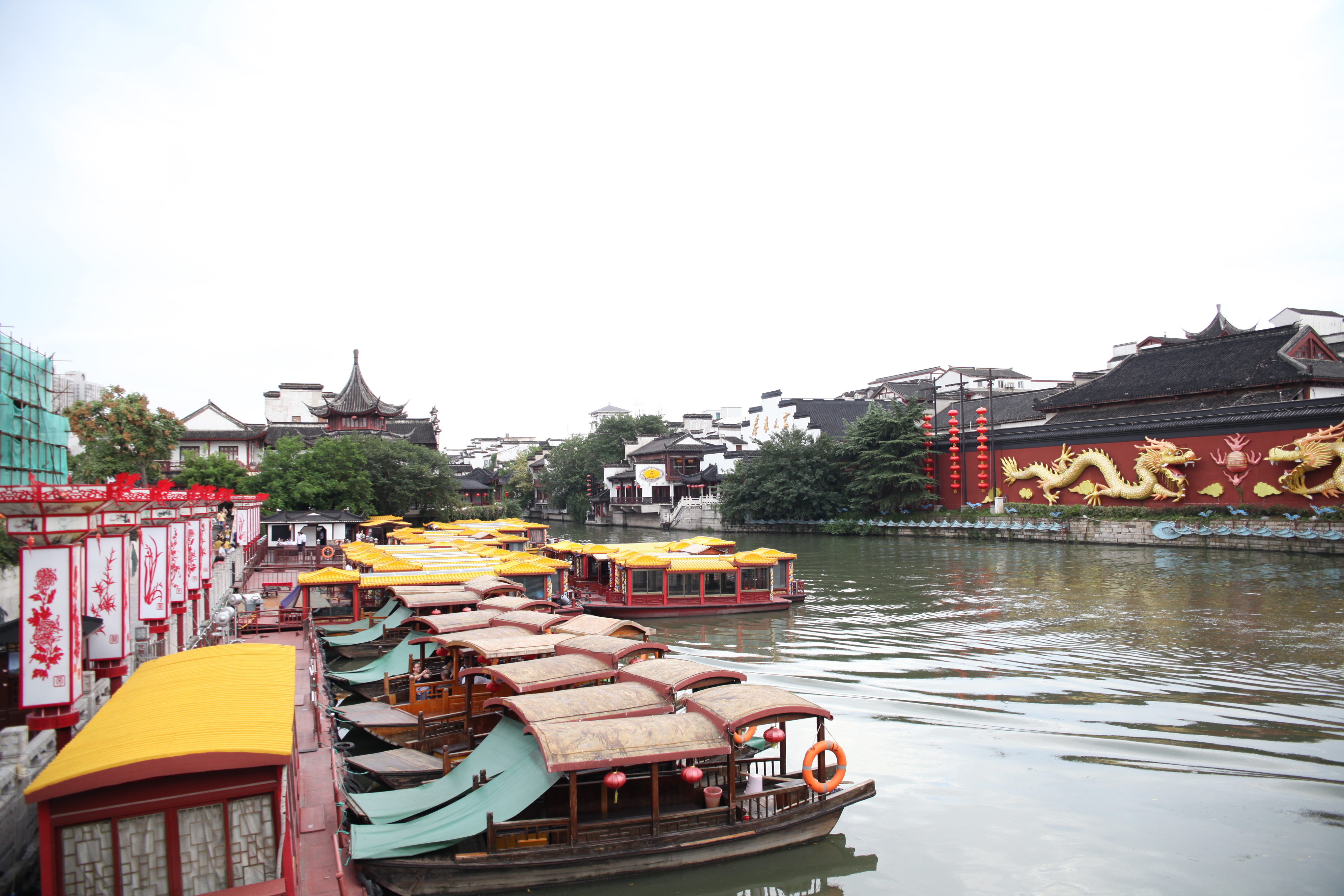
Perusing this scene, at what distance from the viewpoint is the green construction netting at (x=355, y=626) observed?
54.7ft

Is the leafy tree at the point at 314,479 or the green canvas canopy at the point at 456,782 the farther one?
the leafy tree at the point at 314,479

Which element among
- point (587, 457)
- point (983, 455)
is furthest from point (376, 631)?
point (587, 457)

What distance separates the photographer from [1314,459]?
1070 inches

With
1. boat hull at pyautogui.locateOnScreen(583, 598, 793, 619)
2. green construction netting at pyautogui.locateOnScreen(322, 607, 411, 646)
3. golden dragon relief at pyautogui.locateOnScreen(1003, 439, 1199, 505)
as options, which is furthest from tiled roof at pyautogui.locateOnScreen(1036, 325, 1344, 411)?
green construction netting at pyautogui.locateOnScreen(322, 607, 411, 646)

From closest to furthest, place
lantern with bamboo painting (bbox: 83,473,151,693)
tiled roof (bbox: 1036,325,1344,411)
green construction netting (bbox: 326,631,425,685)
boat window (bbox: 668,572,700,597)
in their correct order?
lantern with bamboo painting (bbox: 83,473,151,693) < green construction netting (bbox: 326,631,425,685) < boat window (bbox: 668,572,700,597) < tiled roof (bbox: 1036,325,1344,411)

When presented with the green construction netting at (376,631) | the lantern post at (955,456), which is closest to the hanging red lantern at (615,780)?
the green construction netting at (376,631)

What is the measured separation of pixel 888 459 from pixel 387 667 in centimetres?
3278

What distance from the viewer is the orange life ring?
8125 millimetres

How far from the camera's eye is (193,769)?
4.89 m

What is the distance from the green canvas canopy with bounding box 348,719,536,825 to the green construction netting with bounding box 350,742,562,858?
0.46 ft

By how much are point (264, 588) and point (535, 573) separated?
A: 32.3 ft

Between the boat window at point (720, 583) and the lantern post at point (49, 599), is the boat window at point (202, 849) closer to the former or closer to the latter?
the lantern post at point (49, 599)

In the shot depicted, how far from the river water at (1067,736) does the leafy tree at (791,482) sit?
22.4 meters

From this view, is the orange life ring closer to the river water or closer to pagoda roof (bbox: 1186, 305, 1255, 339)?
the river water
